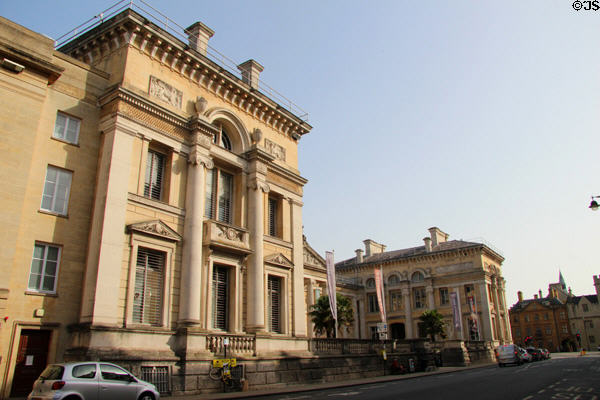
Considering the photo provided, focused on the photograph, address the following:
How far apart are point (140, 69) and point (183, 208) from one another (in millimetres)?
6418

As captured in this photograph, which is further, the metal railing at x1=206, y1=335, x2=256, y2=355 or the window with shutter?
the window with shutter

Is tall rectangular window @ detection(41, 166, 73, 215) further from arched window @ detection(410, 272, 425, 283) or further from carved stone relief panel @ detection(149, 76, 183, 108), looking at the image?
arched window @ detection(410, 272, 425, 283)

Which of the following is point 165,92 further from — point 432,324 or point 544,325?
point 544,325

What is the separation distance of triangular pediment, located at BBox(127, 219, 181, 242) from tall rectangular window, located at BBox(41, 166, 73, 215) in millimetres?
2564

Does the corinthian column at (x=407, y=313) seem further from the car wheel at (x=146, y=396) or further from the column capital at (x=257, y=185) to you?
the car wheel at (x=146, y=396)

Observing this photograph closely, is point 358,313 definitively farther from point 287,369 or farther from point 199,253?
point 199,253

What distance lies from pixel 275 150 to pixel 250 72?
4.93 meters

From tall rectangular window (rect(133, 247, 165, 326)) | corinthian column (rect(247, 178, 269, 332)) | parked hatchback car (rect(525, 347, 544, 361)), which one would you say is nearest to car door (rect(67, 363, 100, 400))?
tall rectangular window (rect(133, 247, 165, 326))

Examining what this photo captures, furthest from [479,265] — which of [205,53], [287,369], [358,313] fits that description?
[205,53]

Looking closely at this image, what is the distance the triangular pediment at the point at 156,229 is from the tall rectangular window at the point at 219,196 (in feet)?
9.25

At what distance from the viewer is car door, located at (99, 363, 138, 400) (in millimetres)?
12250

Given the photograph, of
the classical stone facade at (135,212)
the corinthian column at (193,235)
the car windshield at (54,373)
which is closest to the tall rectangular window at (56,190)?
the classical stone facade at (135,212)

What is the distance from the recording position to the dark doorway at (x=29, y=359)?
1515cm

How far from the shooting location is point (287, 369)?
72.3 ft
